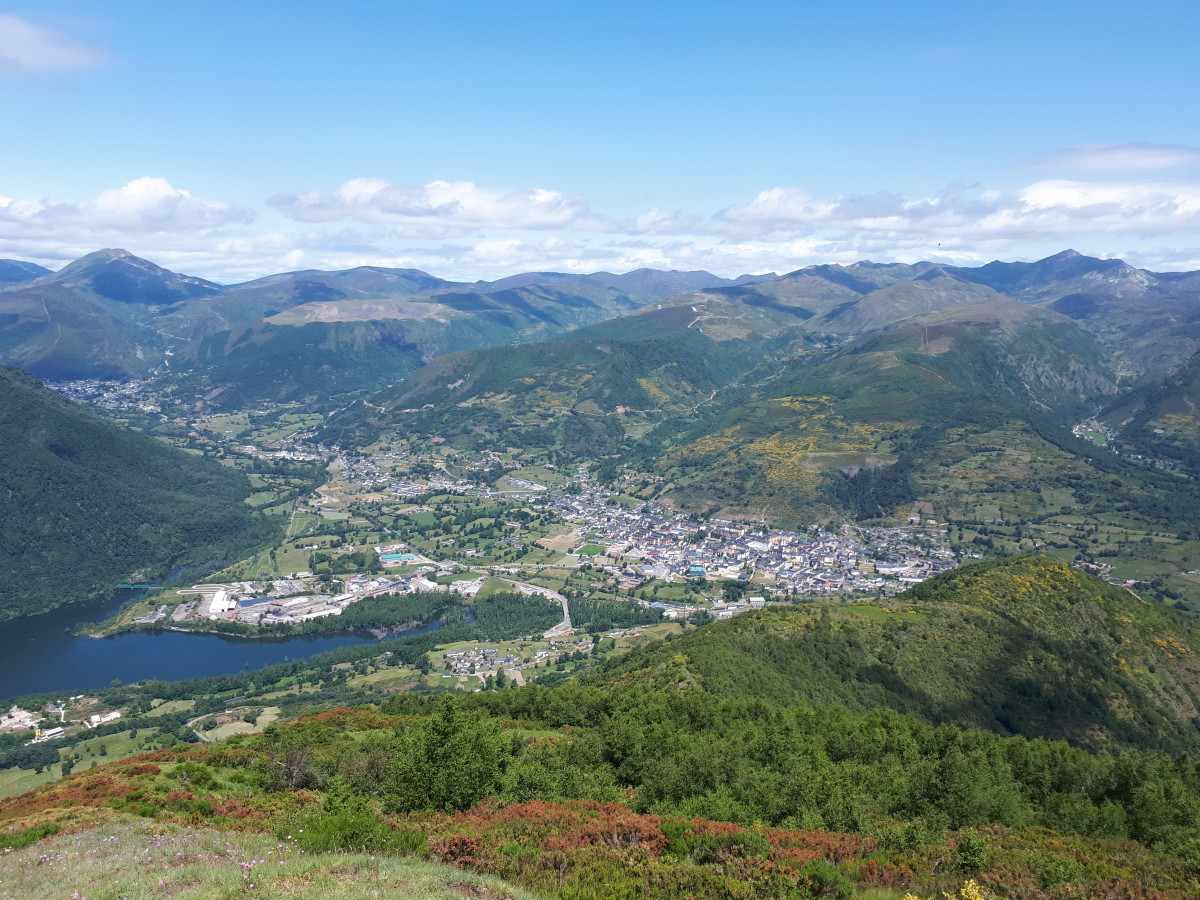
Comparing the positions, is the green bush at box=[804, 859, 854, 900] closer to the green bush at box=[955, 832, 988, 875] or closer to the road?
the green bush at box=[955, 832, 988, 875]

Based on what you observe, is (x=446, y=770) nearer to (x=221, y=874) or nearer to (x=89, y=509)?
(x=221, y=874)

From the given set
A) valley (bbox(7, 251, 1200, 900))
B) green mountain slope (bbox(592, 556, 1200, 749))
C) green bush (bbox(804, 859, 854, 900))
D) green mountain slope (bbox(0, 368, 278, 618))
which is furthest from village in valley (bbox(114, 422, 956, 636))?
green bush (bbox(804, 859, 854, 900))

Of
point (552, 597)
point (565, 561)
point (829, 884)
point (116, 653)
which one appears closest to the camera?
point (829, 884)

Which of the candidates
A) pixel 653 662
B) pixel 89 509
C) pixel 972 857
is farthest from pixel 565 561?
pixel 972 857

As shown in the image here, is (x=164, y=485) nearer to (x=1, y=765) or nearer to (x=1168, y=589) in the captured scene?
(x=1, y=765)

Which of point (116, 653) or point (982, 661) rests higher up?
point (982, 661)

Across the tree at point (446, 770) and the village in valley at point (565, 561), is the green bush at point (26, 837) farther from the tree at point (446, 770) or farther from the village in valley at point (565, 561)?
the village in valley at point (565, 561)
